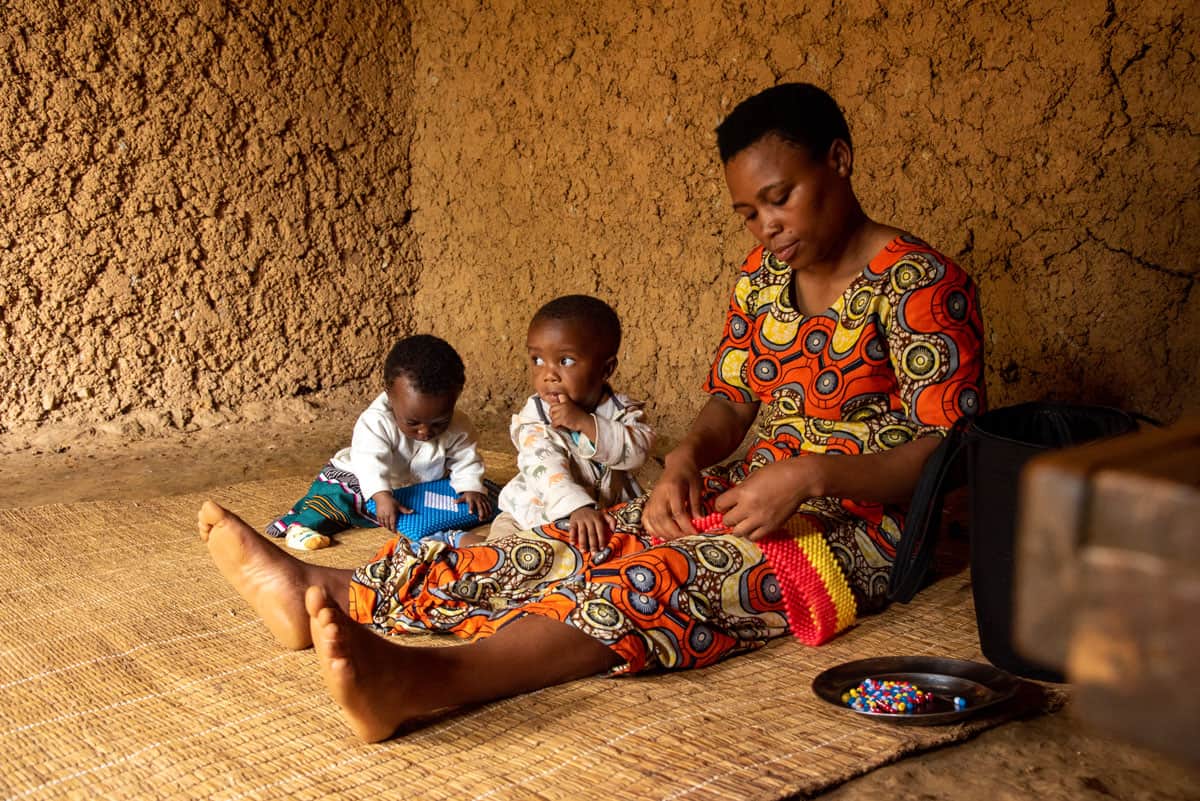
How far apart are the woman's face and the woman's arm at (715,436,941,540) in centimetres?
44

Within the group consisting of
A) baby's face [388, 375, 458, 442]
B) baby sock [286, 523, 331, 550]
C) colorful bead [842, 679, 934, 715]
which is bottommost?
colorful bead [842, 679, 934, 715]

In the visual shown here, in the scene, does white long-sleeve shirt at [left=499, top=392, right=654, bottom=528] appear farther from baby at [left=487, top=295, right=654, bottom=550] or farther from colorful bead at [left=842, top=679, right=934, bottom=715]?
colorful bead at [left=842, top=679, right=934, bottom=715]

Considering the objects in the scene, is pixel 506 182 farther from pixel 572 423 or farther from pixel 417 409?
pixel 572 423

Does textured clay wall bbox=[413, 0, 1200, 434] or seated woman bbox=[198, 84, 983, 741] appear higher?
textured clay wall bbox=[413, 0, 1200, 434]

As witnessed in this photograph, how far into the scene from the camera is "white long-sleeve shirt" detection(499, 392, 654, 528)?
8.20 feet

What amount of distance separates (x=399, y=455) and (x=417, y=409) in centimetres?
18

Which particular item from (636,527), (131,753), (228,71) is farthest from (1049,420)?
(228,71)

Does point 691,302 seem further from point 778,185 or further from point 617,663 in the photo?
point 617,663

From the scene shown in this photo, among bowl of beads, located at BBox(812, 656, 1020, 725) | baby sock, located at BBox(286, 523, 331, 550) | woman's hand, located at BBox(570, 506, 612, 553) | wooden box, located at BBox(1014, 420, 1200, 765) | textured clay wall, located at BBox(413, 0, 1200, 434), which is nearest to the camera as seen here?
wooden box, located at BBox(1014, 420, 1200, 765)

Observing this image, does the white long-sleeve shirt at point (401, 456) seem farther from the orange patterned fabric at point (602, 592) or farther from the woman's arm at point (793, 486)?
the woman's arm at point (793, 486)

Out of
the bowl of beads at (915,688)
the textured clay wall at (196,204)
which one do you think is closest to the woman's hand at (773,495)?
the bowl of beads at (915,688)

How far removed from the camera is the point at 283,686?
1.90 meters

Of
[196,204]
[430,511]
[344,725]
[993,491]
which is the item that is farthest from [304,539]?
[196,204]

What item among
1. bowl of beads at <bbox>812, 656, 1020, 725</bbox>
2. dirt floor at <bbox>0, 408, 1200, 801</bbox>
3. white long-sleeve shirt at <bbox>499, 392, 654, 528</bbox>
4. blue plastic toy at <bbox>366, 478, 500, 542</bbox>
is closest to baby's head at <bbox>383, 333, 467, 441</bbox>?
blue plastic toy at <bbox>366, 478, 500, 542</bbox>
